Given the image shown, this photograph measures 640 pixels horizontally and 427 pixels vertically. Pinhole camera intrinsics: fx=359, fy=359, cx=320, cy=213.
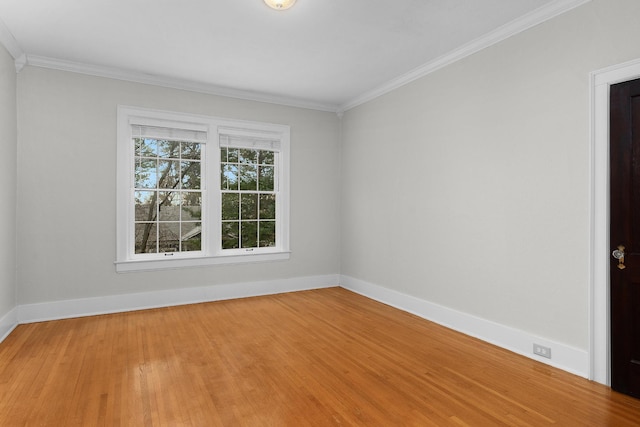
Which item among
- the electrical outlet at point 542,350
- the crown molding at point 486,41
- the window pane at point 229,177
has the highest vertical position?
the crown molding at point 486,41

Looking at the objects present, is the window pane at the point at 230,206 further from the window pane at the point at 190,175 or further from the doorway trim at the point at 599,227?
the doorway trim at the point at 599,227

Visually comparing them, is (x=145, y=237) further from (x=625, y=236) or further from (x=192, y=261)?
(x=625, y=236)

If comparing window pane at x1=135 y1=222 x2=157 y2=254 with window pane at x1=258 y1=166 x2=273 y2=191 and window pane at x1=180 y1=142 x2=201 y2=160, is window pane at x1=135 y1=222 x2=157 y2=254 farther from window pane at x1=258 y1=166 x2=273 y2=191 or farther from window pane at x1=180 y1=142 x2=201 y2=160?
window pane at x1=258 y1=166 x2=273 y2=191

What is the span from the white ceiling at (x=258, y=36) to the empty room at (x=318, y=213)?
3cm

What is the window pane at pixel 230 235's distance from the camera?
208 inches

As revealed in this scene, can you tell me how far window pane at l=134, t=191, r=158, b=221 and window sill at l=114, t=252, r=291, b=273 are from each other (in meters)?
0.58

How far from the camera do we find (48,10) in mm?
3119

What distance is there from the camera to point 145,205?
15.7 ft

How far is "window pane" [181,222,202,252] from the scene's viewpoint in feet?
16.4

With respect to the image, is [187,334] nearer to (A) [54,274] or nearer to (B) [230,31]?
(A) [54,274]

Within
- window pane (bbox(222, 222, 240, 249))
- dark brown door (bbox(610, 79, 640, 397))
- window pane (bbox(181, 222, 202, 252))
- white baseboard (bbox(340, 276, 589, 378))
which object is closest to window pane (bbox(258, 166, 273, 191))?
window pane (bbox(222, 222, 240, 249))

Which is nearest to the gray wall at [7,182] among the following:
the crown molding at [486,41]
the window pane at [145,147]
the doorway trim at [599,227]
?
the window pane at [145,147]

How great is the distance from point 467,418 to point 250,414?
1357 mm

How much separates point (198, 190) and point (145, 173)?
2.30 feet
